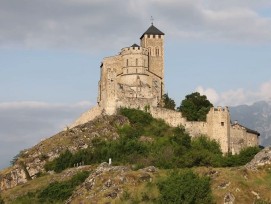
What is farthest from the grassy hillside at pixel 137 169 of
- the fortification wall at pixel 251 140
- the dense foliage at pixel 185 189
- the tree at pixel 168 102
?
the tree at pixel 168 102

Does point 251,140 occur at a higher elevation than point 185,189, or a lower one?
higher

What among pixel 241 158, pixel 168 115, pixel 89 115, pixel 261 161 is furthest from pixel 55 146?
pixel 261 161

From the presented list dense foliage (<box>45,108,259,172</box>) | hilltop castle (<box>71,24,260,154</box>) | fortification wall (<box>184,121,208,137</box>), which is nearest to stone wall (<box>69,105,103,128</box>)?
hilltop castle (<box>71,24,260,154</box>)

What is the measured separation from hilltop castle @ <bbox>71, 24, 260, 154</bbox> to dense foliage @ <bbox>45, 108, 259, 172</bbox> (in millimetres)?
1312

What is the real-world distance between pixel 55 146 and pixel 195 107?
2088 centimetres

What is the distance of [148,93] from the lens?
300 feet

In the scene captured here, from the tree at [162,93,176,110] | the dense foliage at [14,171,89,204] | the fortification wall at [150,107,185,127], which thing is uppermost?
the tree at [162,93,176,110]

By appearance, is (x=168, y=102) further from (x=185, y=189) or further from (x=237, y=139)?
(x=185, y=189)

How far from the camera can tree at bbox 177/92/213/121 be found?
87375 mm

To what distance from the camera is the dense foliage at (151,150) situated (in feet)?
244

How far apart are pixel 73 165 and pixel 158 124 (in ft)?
45.7

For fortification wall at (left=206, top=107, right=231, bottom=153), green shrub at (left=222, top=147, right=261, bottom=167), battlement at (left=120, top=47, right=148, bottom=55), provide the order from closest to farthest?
1. green shrub at (left=222, top=147, right=261, bottom=167)
2. fortification wall at (left=206, top=107, right=231, bottom=153)
3. battlement at (left=120, top=47, right=148, bottom=55)

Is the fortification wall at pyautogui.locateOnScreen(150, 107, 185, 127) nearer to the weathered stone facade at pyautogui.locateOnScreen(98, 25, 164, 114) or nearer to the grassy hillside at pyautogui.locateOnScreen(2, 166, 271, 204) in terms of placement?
the weathered stone facade at pyautogui.locateOnScreen(98, 25, 164, 114)

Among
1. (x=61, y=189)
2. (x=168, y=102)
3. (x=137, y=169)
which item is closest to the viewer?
(x=137, y=169)
